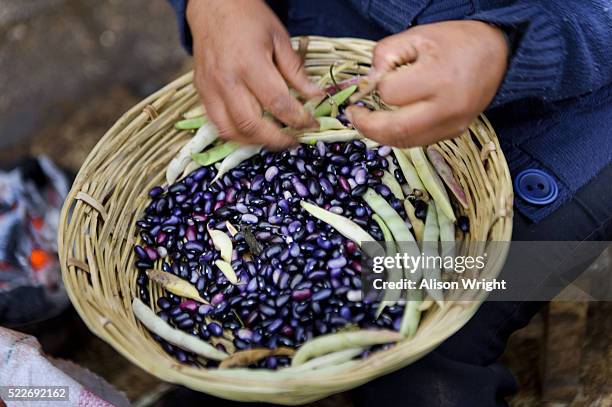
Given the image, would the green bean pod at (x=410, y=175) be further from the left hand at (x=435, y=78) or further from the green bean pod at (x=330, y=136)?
the left hand at (x=435, y=78)

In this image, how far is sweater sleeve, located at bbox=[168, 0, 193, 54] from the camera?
1.37 metres

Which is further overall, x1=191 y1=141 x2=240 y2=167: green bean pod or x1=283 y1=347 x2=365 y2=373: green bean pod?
x1=191 y1=141 x2=240 y2=167: green bean pod

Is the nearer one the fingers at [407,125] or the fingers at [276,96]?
the fingers at [407,125]

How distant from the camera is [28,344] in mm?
1229

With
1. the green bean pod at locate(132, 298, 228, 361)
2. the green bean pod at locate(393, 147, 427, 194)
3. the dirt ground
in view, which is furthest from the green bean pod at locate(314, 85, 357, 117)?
the dirt ground

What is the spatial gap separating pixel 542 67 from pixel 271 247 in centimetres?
54

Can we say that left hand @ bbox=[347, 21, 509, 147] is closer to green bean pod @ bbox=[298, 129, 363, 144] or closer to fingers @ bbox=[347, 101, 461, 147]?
fingers @ bbox=[347, 101, 461, 147]

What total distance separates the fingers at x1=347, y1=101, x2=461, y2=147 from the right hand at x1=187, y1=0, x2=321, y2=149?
151 millimetres

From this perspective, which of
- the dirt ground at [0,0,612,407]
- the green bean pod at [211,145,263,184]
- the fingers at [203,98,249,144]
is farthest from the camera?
the dirt ground at [0,0,612,407]

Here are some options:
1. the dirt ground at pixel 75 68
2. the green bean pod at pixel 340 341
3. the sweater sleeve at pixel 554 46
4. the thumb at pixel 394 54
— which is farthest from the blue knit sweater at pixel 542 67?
the dirt ground at pixel 75 68

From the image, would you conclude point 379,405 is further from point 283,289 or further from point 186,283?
point 186,283

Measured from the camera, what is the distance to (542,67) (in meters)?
1.07

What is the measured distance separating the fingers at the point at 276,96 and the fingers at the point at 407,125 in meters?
0.12

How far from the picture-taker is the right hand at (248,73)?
3.82ft
